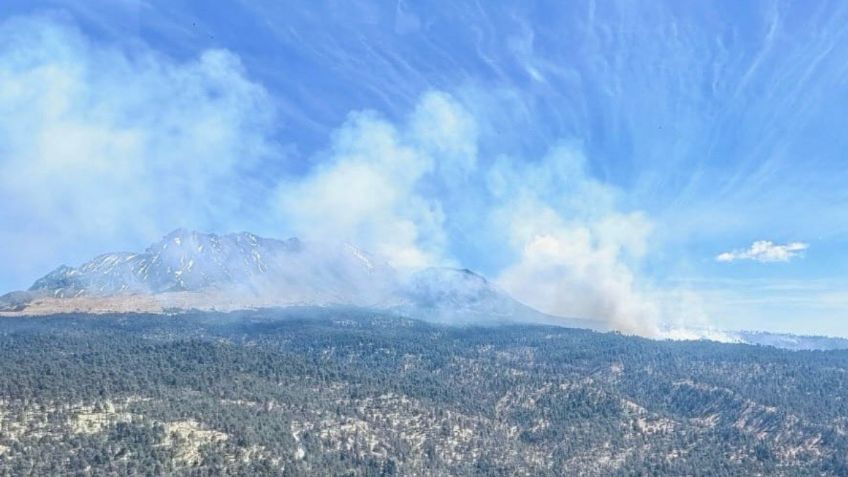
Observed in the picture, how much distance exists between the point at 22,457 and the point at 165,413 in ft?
143

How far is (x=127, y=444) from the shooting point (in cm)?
17450

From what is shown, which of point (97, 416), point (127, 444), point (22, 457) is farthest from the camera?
point (97, 416)

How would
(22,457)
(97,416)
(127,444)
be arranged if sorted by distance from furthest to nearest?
(97,416)
(127,444)
(22,457)

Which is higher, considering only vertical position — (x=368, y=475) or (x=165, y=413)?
(x=165, y=413)

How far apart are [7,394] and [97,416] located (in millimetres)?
27165

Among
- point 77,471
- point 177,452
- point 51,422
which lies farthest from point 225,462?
point 51,422

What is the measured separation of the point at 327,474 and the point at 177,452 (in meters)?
42.1

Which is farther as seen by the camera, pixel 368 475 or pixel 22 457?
pixel 368 475

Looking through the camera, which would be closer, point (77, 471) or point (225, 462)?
point (77, 471)

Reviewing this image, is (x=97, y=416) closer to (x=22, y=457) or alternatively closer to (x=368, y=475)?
(x=22, y=457)

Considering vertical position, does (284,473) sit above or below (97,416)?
below

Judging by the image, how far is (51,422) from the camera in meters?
178

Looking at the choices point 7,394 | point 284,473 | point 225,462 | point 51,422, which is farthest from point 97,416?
point 284,473

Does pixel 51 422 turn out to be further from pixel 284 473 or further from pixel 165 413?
pixel 284 473
